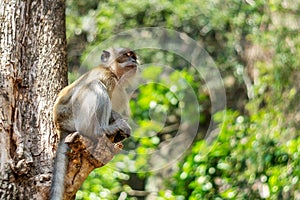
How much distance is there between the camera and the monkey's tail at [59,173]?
488cm

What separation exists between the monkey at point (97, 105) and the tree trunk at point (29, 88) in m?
0.12

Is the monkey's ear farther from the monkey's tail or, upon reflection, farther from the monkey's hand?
the monkey's tail

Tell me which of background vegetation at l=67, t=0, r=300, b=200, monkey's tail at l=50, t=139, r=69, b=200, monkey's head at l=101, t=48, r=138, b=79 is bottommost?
background vegetation at l=67, t=0, r=300, b=200

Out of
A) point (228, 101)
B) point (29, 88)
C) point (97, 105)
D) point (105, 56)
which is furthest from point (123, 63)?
point (228, 101)

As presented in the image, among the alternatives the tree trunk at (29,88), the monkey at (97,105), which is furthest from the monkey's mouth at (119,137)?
the tree trunk at (29,88)

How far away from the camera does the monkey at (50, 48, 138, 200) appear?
5181 mm

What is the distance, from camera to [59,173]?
4.94 metres

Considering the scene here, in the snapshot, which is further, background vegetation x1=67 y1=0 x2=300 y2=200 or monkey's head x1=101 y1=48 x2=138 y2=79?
background vegetation x1=67 y1=0 x2=300 y2=200

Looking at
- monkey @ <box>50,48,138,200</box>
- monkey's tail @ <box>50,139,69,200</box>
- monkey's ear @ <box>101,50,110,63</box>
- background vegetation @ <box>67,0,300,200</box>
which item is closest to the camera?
monkey's tail @ <box>50,139,69,200</box>

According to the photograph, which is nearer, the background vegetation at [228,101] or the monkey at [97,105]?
the monkey at [97,105]

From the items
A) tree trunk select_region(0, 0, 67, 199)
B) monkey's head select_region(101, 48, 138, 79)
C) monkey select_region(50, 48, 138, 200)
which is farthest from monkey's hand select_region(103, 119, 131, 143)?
monkey's head select_region(101, 48, 138, 79)

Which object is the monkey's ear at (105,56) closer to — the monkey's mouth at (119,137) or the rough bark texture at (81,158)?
the monkey's mouth at (119,137)

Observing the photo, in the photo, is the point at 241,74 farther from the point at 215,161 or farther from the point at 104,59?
the point at 104,59

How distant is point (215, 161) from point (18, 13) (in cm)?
399
